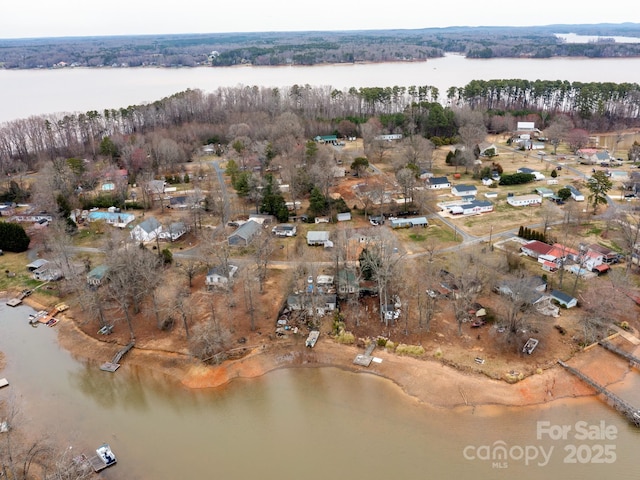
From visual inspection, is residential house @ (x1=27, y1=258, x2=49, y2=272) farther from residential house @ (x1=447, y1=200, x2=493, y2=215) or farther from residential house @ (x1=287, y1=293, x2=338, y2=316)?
residential house @ (x1=447, y1=200, x2=493, y2=215)

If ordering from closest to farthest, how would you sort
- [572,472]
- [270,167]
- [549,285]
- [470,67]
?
[572,472] → [549,285] → [270,167] → [470,67]

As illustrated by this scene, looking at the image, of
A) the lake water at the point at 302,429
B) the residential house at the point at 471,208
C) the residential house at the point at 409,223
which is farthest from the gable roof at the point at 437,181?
the lake water at the point at 302,429

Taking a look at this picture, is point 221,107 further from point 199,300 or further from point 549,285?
point 549,285

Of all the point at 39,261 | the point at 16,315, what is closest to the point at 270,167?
the point at 39,261

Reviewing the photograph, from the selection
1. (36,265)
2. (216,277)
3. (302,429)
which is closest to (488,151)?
(216,277)

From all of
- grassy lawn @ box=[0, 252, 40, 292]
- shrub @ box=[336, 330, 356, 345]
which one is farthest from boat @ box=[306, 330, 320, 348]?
grassy lawn @ box=[0, 252, 40, 292]

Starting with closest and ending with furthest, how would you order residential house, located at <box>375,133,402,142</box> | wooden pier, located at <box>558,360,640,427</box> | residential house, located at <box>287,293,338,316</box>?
wooden pier, located at <box>558,360,640,427</box>
residential house, located at <box>287,293,338,316</box>
residential house, located at <box>375,133,402,142</box>

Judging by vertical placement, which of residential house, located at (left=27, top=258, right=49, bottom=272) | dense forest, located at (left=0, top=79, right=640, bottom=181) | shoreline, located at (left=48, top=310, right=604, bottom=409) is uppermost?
dense forest, located at (left=0, top=79, right=640, bottom=181)
